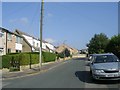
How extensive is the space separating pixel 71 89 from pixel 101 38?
329ft

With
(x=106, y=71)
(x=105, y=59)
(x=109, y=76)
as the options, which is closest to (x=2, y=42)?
(x=105, y=59)

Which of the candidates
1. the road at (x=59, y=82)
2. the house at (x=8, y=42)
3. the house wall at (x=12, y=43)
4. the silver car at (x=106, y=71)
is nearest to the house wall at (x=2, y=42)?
the house at (x=8, y=42)

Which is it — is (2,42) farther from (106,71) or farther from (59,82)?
(106,71)

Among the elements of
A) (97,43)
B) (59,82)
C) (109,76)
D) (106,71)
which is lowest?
(59,82)

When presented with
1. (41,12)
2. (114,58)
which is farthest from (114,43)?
(114,58)

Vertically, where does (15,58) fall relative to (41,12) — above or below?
below

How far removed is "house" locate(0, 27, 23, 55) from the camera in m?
45.3

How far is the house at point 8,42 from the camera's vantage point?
45.3 metres

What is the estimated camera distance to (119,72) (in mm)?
15375

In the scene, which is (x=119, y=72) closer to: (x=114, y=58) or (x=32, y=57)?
(x=114, y=58)

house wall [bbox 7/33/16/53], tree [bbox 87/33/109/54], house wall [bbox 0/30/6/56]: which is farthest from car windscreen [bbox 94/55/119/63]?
tree [bbox 87/33/109/54]

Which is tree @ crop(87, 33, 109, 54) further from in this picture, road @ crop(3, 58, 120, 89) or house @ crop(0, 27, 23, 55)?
road @ crop(3, 58, 120, 89)

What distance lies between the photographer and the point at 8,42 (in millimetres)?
49594

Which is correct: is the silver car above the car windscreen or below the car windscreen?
below
